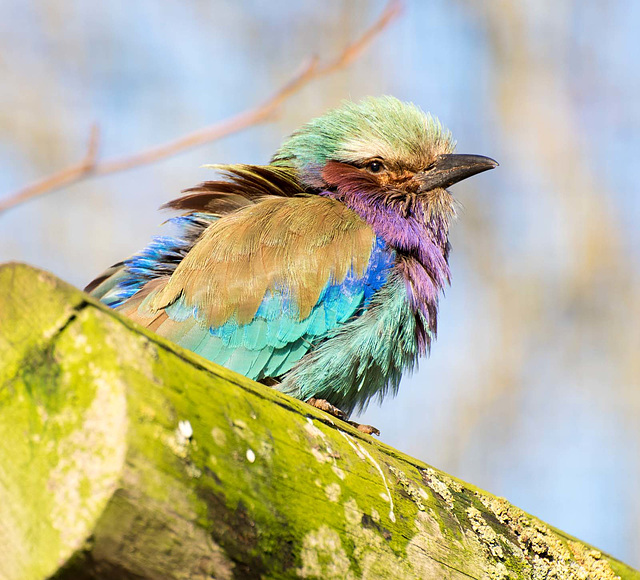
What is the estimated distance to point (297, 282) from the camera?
3686 millimetres

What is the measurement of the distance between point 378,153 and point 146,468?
131 inches

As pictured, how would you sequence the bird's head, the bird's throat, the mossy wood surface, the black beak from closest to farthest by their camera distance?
the mossy wood surface → the bird's throat → the bird's head → the black beak

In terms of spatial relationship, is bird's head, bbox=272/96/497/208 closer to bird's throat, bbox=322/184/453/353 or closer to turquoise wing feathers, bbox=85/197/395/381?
bird's throat, bbox=322/184/453/353

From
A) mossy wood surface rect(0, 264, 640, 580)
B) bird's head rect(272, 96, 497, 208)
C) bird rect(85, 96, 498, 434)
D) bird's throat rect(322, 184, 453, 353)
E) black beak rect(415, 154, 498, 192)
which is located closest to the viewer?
mossy wood surface rect(0, 264, 640, 580)

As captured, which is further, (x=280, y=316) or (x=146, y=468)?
(x=280, y=316)

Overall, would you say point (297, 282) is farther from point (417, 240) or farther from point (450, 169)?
point (450, 169)

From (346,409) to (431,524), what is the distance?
193 centimetres

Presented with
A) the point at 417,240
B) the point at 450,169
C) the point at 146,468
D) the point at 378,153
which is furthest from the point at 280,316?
the point at 146,468

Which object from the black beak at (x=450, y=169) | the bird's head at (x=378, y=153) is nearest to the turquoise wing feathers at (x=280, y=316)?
the bird's head at (x=378, y=153)

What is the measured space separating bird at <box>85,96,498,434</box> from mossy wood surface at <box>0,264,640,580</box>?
1.59 metres

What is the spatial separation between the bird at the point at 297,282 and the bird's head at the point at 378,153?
0.04m

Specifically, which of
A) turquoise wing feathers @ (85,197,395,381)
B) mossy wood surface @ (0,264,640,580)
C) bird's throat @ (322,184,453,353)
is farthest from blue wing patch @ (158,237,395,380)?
mossy wood surface @ (0,264,640,580)

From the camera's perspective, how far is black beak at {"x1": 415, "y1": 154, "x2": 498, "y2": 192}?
4.49 meters

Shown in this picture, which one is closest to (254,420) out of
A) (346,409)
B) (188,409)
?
(188,409)
